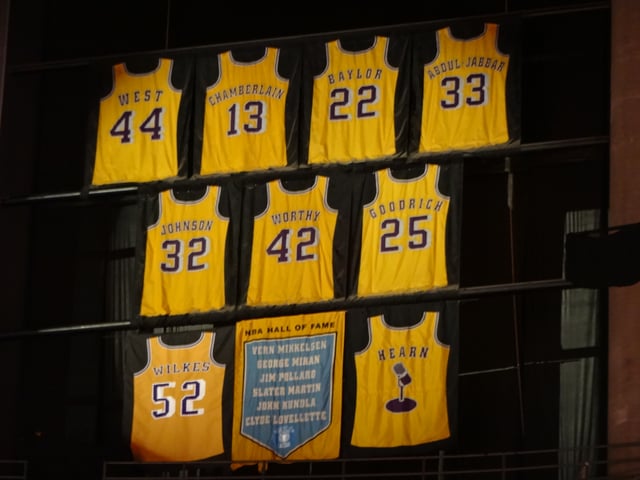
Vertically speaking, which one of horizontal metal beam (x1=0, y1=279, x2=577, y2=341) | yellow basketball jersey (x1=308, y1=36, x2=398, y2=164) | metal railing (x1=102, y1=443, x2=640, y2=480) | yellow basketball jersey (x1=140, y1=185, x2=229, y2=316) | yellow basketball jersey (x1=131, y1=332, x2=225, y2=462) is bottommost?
metal railing (x1=102, y1=443, x2=640, y2=480)

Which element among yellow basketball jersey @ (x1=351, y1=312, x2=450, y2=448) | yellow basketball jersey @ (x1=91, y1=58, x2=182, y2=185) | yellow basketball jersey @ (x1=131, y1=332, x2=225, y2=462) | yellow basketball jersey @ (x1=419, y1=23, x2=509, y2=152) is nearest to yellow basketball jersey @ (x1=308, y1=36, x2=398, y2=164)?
yellow basketball jersey @ (x1=419, y1=23, x2=509, y2=152)

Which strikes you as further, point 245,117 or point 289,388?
point 245,117

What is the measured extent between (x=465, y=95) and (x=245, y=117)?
368cm

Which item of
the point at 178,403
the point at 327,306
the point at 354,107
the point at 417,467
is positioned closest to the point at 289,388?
the point at 327,306

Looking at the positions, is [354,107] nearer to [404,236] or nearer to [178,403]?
[404,236]

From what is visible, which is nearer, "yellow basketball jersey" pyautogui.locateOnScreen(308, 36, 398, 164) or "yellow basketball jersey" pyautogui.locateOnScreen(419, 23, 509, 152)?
"yellow basketball jersey" pyautogui.locateOnScreen(419, 23, 509, 152)

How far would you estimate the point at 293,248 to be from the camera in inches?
1057

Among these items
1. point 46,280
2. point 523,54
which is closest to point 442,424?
point 523,54

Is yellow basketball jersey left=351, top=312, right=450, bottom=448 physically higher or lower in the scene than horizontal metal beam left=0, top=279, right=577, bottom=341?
lower

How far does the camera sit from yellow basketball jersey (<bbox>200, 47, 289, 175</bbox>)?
27.6 metres

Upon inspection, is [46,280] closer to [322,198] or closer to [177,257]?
[177,257]

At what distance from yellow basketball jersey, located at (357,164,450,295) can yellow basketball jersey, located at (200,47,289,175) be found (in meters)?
1.97

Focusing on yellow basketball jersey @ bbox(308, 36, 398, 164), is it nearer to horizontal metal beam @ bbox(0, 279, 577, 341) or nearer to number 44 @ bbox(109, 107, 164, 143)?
horizontal metal beam @ bbox(0, 279, 577, 341)

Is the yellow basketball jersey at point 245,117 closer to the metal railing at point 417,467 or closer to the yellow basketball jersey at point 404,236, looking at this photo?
the yellow basketball jersey at point 404,236
